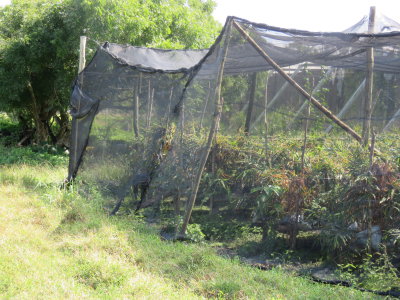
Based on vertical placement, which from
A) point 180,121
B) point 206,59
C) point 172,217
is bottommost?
point 172,217

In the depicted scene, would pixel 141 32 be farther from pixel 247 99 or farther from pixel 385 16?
pixel 385 16

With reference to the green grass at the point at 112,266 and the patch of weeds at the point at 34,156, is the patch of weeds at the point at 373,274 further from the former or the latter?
the patch of weeds at the point at 34,156

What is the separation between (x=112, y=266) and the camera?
177 inches

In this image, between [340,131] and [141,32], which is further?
[141,32]

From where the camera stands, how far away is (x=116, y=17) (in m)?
10.2

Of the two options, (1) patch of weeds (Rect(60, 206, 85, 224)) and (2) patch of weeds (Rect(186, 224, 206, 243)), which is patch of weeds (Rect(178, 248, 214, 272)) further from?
(1) patch of weeds (Rect(60, 206, 85, 224))

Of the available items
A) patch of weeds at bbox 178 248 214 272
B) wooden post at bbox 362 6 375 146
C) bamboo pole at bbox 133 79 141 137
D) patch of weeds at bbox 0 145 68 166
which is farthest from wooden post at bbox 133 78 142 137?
patch of weeds at bbox 0 145 68 166

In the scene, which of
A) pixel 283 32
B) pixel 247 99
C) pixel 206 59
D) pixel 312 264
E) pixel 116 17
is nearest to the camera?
pixel 312 264

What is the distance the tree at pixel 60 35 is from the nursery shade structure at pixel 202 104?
7.09 ft

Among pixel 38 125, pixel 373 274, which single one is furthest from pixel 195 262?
pixel 38 125

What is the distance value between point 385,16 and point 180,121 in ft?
11.5

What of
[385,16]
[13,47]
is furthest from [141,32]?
[385,16]

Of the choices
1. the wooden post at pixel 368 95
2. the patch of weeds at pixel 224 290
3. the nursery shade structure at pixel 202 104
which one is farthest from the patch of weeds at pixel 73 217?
the wooden post at pixel 368 95

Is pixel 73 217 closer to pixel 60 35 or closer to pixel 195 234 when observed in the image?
pixel 195 234
